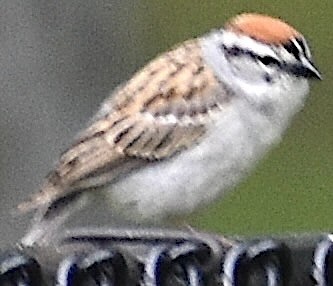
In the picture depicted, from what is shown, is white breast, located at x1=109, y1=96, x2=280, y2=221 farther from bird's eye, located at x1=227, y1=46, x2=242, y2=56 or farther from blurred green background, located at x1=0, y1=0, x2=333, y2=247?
blurred green background, located at x1=0, y1=0, x2=333, y2=247

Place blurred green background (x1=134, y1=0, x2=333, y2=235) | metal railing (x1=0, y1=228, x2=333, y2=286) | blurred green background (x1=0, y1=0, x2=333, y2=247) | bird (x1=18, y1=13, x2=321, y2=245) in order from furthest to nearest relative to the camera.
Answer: blurred green background (x1=134, y1=0, x2=333, y2=235) → blurred green background (x1=0, y1=0, x2=333, y2=247) → bird (x1=18, y1=13, x2=321, y2=245) → metal railing (x1=0, y1=228, x2=333, y2=286)

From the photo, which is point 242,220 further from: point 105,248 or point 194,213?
point 105,248

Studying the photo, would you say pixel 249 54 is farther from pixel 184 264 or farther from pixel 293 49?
pixel 184 264

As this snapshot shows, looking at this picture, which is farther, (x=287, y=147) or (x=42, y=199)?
(x=287, y=147)

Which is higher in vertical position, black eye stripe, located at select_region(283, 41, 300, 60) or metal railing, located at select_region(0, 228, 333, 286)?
black eye stripe, located at select_region(283, 41, 300, 60)

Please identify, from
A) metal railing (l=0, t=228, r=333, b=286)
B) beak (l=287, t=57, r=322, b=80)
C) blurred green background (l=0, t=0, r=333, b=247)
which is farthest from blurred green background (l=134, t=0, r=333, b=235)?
metal railing (l=0, t=228, r=333, b=286)

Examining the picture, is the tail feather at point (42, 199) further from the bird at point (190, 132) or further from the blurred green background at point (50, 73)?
the blurred green background at point (50, 73)

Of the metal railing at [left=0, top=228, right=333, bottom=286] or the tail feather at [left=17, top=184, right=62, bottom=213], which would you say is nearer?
the metal railing at [left=0, top=228, right=333, bottom=286]

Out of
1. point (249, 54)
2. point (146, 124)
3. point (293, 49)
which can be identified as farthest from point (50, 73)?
point (293, 49)
